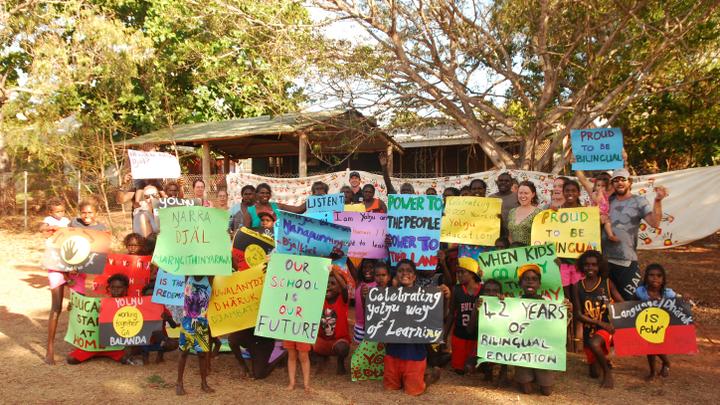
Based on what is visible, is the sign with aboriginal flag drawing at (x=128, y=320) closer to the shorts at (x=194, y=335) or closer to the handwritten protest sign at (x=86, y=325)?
the handwritten protest sign at (x=86, y=325)

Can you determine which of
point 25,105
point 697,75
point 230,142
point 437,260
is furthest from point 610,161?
point 25,105

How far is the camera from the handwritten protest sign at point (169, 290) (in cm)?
589

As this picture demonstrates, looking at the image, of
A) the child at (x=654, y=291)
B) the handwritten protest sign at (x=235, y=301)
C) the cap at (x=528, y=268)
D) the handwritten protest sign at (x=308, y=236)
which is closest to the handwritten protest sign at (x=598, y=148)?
the child at (x=654, y=291)

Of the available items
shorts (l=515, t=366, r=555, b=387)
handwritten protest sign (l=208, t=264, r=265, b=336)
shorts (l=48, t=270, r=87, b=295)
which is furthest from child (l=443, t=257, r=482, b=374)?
shorts (l=48, t=270, r=87, b=295)

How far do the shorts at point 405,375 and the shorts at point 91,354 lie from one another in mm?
2941

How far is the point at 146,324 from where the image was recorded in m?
5.86

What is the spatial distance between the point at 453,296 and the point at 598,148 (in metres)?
3.08

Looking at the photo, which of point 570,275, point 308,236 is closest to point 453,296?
point 570,275

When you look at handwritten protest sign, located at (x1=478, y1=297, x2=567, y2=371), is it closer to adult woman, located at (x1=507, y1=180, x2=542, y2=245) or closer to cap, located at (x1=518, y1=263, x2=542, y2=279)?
cap, located at (x1=518, y1=263, x2=542, y2=279)

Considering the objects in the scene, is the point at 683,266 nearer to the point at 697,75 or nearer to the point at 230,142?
the point at 697,75

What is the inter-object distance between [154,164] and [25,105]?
14.7 metres

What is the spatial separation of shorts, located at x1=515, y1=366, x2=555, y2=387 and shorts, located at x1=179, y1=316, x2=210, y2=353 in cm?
286

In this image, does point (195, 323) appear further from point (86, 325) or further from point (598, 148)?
point (598, 148)

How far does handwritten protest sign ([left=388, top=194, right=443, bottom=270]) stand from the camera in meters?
5.88
